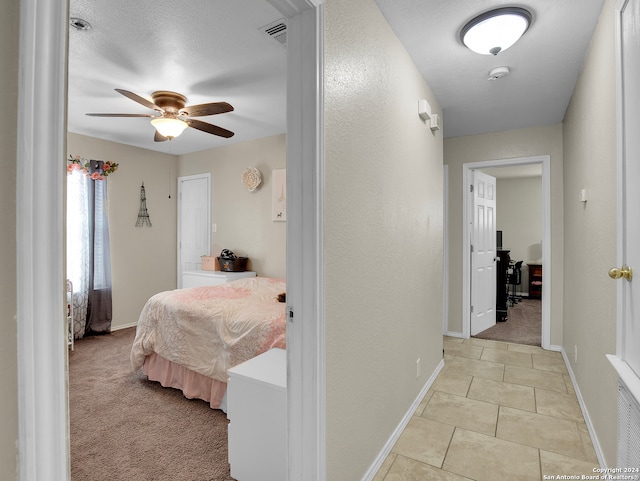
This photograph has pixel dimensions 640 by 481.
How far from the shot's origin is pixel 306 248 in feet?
4.52

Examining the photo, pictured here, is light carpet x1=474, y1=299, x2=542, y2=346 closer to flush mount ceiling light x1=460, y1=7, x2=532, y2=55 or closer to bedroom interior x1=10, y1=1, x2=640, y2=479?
bedroom interior x1=10, y1=1, x2=640, y2=479

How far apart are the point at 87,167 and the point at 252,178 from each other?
196 centimetres

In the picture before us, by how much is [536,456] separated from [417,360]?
0.86 m

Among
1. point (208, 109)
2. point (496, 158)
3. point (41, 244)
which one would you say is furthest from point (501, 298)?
point (41, 244)

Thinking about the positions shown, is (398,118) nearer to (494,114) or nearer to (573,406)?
(494,114)

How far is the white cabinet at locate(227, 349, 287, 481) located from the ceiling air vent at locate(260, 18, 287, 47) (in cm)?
195

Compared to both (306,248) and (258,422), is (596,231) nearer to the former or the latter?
(306,248)

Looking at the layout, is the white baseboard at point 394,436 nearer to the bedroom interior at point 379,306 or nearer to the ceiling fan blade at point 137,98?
the bedroom interior at point 379,306

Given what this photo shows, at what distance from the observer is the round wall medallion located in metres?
4.59

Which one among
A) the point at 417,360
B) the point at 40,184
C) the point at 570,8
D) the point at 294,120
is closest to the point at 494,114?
the point at 570,8

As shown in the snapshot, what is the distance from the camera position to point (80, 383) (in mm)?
2998

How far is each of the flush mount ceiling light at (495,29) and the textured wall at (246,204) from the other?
2638mm

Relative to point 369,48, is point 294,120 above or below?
below

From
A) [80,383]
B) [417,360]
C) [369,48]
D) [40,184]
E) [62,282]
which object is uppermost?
[369,48]
